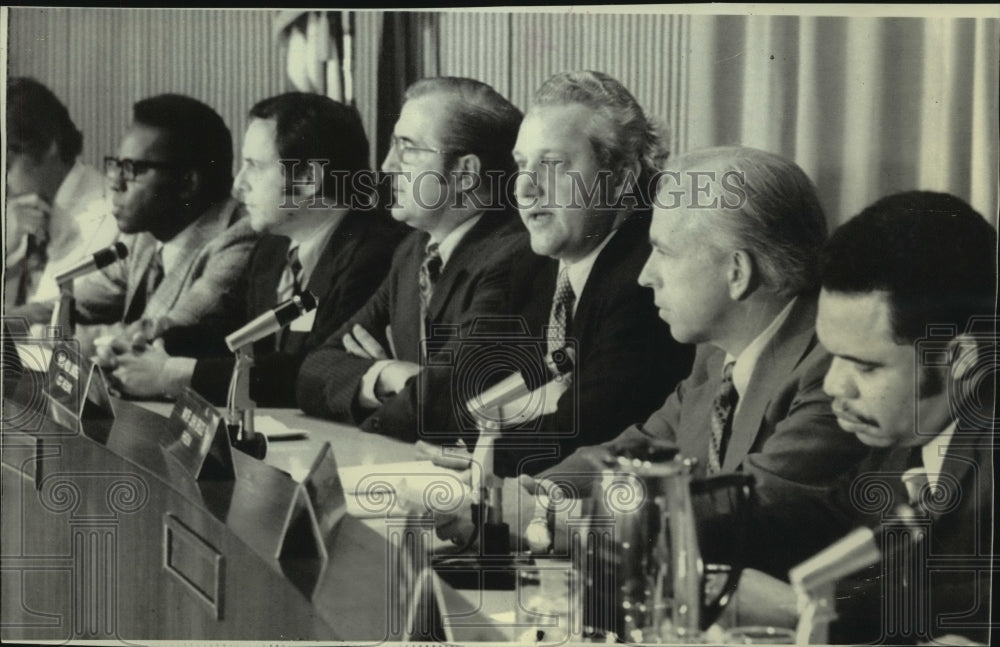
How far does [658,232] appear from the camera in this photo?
115 inches

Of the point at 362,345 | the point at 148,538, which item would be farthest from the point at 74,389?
the point at 362,345

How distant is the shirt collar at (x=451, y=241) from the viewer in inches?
118

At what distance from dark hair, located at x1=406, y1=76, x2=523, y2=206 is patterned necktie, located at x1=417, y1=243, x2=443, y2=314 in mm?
218

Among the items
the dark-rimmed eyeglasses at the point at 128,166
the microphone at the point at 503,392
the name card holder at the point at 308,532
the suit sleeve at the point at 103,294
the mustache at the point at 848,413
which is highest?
the dark-rimmed eyeglasses at the point at 128,166

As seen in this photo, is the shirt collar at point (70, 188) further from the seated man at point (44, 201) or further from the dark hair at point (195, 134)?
the dark hair at point (195, 134)

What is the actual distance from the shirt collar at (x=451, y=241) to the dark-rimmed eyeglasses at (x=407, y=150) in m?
0.18

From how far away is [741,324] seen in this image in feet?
9.52

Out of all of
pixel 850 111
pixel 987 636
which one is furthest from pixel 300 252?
pixel 987 636

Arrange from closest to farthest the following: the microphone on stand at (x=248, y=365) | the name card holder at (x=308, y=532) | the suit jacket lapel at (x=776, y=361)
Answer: the name card holder at (x=308, y=532)
the suit jacket lapel at (x=776, y=361)
the microphone on stand at (x=248, y=365)

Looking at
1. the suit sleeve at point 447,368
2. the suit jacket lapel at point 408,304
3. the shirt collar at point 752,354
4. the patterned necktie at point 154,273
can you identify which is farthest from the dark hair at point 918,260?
the patterned necktie at point 154,273

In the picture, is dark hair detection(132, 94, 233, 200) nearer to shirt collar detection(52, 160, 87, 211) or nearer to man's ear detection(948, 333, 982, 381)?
shirt collar detection(52, 160, 87, 211)

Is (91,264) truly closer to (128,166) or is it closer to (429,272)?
(128,166)

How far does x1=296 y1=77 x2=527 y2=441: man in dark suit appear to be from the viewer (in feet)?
9.75

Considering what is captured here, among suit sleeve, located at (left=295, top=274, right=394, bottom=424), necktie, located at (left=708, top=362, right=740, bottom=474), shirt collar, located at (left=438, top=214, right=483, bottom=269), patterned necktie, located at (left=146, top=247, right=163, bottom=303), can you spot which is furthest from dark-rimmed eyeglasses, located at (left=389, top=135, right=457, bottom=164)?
necktie, located at (left=708, top=362, right=740, bottom=474)
